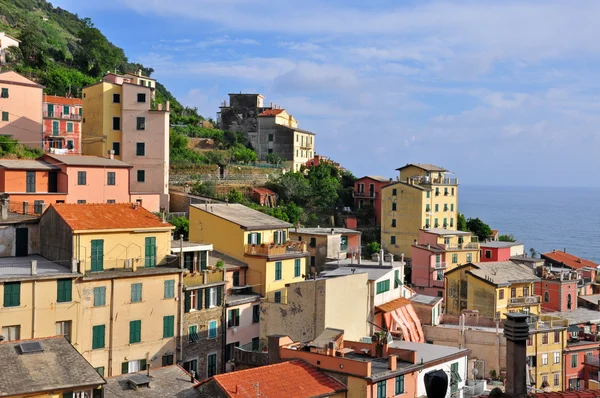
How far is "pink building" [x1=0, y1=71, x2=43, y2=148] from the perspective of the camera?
46.4 meters

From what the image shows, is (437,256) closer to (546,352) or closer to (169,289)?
(546,352)

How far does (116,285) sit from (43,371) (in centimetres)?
762

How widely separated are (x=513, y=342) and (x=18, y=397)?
13339 mm

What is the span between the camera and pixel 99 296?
25984mm

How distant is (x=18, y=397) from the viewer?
1773cm

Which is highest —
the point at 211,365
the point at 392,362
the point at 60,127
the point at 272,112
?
the point at 272,112

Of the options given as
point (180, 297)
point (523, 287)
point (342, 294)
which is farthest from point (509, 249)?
point (180, 297)

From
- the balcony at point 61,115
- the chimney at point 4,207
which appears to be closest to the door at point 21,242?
the chimney at point 4,207

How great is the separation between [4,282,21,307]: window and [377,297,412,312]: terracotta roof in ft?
54.1

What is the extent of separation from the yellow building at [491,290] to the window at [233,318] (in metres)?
20.2

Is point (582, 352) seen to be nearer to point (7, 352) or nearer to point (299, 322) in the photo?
point (299, 322)

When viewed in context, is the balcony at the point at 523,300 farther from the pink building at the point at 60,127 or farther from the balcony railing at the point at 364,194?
the pink building at the point at 60,127

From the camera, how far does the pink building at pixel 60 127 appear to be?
50.3 metres

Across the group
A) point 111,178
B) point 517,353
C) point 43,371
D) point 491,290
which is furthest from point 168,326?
point 491,290
